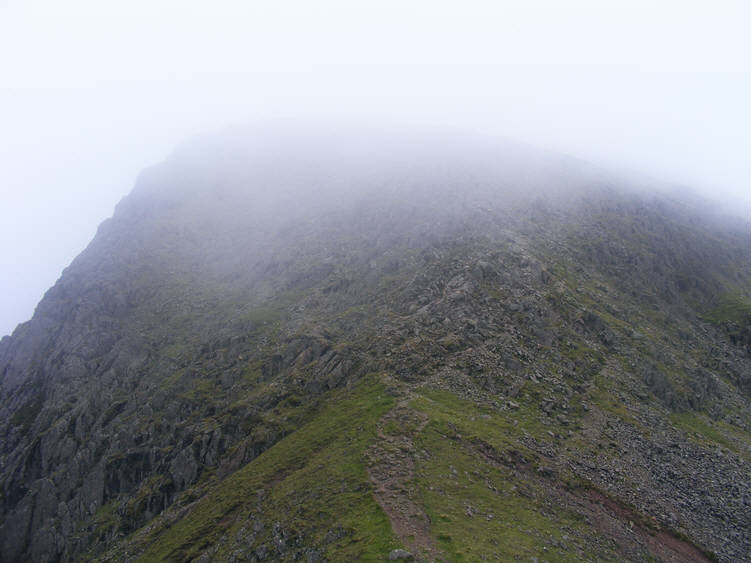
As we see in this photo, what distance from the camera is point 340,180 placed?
14388cm

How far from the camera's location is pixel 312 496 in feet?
128

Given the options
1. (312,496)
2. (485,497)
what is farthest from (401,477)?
(312,496)

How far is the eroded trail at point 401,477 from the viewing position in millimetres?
31141

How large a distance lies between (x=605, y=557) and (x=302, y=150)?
172 m

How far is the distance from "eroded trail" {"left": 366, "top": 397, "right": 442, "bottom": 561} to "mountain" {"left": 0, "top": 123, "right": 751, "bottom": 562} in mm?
260

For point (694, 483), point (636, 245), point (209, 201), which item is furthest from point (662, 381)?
point (209, 201)

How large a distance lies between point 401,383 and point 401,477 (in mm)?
17581

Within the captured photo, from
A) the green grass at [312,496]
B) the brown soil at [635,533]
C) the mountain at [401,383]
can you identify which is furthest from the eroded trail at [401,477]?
the brown soil at [635,533]

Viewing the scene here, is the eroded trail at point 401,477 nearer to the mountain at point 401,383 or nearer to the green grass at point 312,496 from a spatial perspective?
the mountain at point 401,383

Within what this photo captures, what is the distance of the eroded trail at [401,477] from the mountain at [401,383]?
0.26 metres

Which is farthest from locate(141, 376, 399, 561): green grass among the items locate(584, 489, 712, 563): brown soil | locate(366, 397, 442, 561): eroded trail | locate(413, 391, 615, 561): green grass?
locate(584, 489, 712, 563): brown soil

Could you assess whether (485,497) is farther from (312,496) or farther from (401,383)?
(401,383)

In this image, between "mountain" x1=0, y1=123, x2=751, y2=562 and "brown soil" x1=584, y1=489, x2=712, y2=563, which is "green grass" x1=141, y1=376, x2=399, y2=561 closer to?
"mountain" x1=0, y1=123, x2=751, y2=562

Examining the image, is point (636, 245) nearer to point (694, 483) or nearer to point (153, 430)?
point (694, 483)
